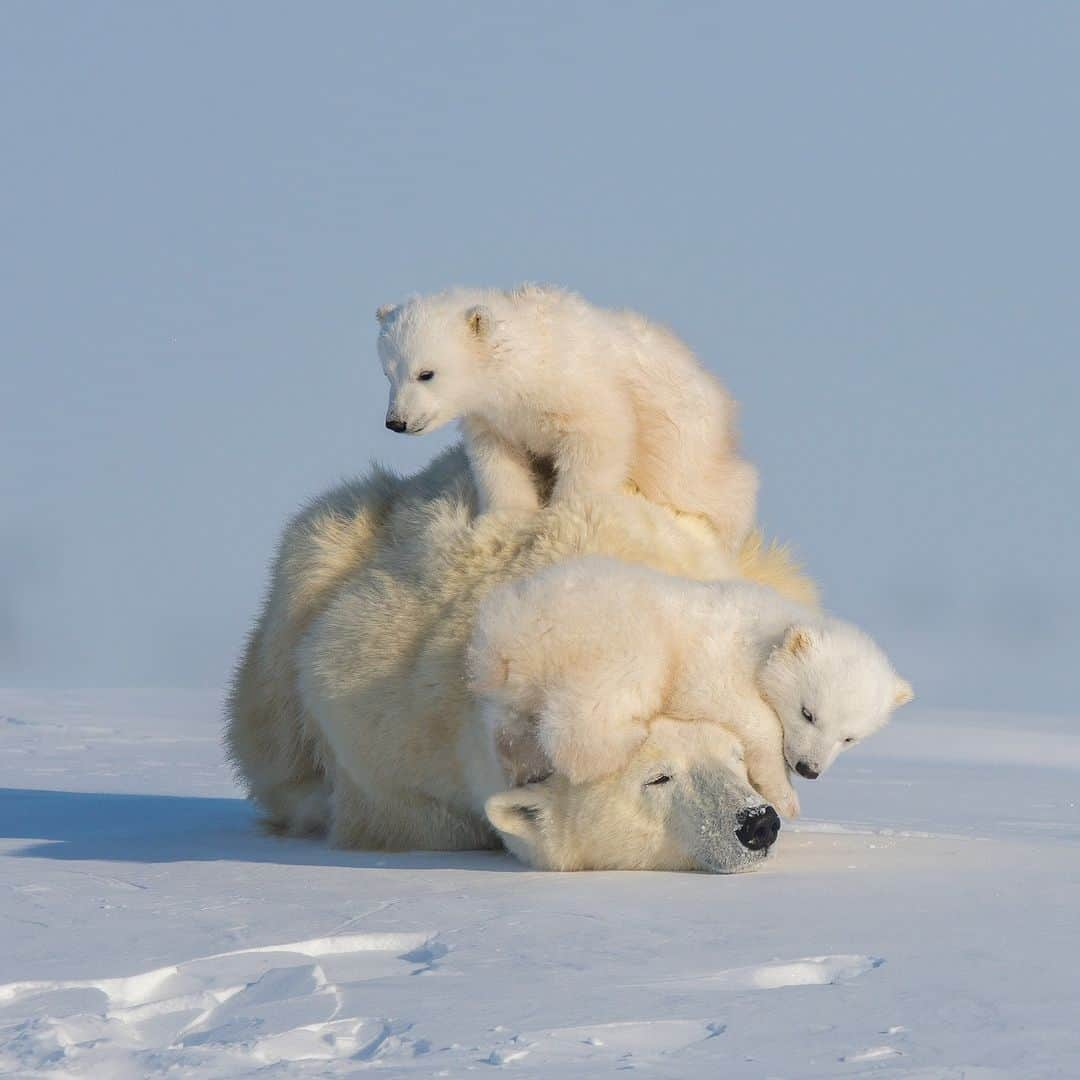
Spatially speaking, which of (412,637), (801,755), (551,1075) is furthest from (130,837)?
Answer: (551,1075)

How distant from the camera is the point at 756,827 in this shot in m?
5.41

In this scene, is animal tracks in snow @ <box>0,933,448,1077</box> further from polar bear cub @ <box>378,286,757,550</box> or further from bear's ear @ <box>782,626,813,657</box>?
polar bear cub @ <box>378,286,757,550</box>

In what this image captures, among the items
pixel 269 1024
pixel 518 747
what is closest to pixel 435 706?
pixel 518 747

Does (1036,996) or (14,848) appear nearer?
(1036,996)

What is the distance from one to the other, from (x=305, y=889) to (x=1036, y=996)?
226 cm

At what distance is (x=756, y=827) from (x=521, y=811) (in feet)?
2.54

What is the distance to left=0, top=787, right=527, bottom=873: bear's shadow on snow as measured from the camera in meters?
6.05

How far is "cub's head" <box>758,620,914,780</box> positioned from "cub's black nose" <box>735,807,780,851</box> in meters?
0.38

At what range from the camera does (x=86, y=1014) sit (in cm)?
351

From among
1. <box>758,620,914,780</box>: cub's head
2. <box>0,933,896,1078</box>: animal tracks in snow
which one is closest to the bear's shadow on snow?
Result: <box>758,620,914,780</box>: cub's head

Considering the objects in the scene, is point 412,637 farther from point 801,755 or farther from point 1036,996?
point 1036,996

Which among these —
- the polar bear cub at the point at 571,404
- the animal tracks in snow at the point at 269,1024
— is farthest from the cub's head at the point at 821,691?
the animal tracks in snow at the point at 269,1024

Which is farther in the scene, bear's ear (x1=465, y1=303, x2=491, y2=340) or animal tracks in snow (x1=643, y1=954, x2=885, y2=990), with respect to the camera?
bear's ear (x1=465, y1=303, x2=491, y2=340)

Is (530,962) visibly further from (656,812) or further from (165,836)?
(165,836)
